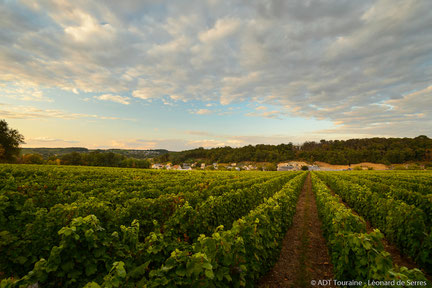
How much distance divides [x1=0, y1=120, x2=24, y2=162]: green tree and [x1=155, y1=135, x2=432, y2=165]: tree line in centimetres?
8323

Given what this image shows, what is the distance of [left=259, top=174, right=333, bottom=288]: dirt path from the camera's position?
5.39 metres

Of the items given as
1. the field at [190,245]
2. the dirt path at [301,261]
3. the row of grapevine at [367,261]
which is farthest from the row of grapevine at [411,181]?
the row of grapevine at [367,261]

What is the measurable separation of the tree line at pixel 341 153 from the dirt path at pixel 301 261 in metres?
125

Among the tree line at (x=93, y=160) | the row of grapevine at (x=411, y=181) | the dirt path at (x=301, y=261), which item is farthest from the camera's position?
the tree line at (x=93, y=160)

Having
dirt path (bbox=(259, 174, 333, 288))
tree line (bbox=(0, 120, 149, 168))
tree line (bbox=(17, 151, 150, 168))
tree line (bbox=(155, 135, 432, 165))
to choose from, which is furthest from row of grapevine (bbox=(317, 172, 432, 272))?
tree line (bbox=(155, 135, 432, 165))

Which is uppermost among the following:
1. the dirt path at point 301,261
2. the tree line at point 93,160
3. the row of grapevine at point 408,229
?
the row of grapevine at point 408,229

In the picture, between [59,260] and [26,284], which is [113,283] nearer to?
[26,284]

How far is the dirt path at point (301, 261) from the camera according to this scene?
17.7 ft

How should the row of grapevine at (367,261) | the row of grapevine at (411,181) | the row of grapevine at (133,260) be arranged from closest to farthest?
the row of grapevine at (133,260)
the row of grapevine at (367,261)
the row of grapevine at (411,181)

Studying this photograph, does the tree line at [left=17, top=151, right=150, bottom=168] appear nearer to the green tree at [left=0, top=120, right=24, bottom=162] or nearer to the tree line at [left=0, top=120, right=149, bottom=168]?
the tree line at [left=0, top=120, right=149, bottom=168]

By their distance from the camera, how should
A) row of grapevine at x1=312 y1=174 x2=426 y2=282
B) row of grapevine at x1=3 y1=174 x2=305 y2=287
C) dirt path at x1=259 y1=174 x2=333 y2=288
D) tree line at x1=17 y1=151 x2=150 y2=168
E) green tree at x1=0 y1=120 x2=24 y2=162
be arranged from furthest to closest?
tree line at x1=17 y1=151 x2=150 y2=168 → green tree at x1=0 y1=120 x2=24 y2=162 → dirt path at x1=259 y1=174 x2=333 y2=288 → row of grapevine at x1=312 y1=174 x2=426 y2=282 → row of grapevine at x1=3 y1=174 x2=305 y2=287

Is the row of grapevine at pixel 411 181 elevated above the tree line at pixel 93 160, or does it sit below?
above

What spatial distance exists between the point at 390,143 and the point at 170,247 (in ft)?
594

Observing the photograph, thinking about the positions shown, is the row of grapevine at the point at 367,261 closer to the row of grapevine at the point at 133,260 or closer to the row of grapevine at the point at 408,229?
the row of grapevine at the point at 133,260
